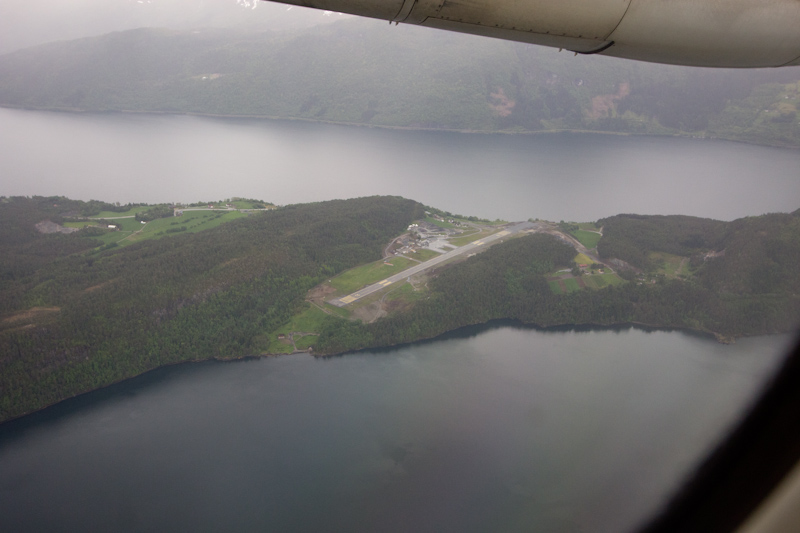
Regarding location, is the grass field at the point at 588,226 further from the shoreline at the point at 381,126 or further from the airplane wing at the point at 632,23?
the shoreline at the point at 381,126

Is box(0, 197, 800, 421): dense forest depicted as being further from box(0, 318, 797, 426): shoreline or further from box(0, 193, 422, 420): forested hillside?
box(0, 318, 797, 426): shoreline

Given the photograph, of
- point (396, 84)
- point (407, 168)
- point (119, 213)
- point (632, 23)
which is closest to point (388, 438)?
point (632, 23)

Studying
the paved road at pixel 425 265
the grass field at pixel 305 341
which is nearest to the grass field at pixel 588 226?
the paved road at pixel 425 265

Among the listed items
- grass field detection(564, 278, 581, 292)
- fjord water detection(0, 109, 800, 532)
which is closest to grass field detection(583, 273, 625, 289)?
grass field detection(564, 278, 581, 292)

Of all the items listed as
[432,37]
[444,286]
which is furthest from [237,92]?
[444,286]

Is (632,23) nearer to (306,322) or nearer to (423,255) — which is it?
(306,322)

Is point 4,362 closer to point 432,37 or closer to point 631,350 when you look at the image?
point 631,350
